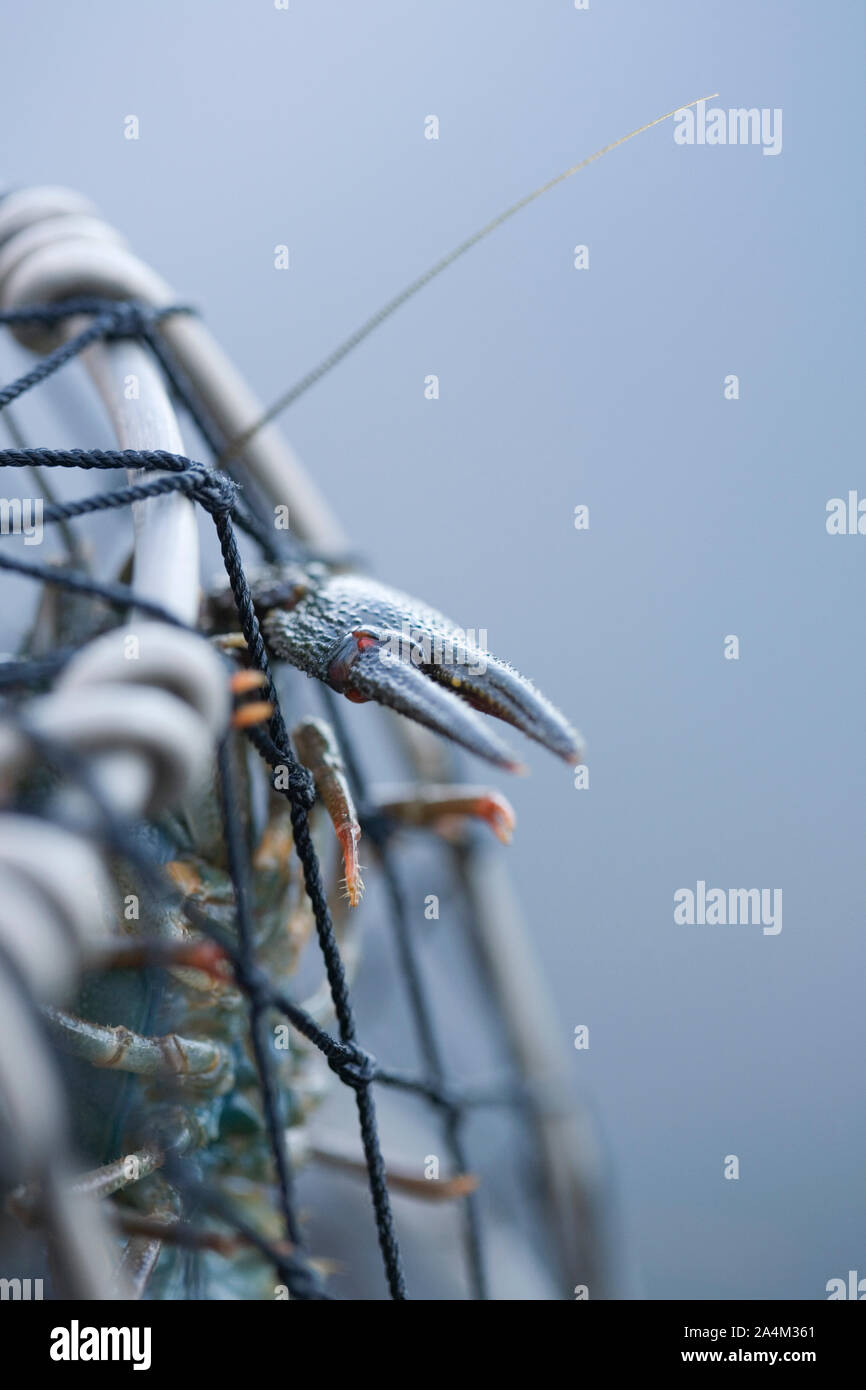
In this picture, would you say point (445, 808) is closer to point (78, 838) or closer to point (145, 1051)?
point (145, 1051)

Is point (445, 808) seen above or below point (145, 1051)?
above

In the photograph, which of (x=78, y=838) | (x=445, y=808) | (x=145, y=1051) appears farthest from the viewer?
(x=445, y=808)

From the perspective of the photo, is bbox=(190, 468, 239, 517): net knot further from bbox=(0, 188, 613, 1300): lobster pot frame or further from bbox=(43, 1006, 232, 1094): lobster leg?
bbox=(43, 1006, 232, 1094): lobster leg

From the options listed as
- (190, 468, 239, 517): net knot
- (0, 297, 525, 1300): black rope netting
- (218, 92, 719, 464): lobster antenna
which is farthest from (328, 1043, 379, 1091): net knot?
(218, 92, 719, 464): lobster antenna

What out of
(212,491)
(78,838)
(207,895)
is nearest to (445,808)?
(207,895)

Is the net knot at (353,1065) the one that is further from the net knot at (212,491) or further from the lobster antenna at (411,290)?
the lobster antenna at (411,290)

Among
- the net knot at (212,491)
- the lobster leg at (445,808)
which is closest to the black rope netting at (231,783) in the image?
the net knot at (212,491)

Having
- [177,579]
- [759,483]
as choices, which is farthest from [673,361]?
[177,579]
